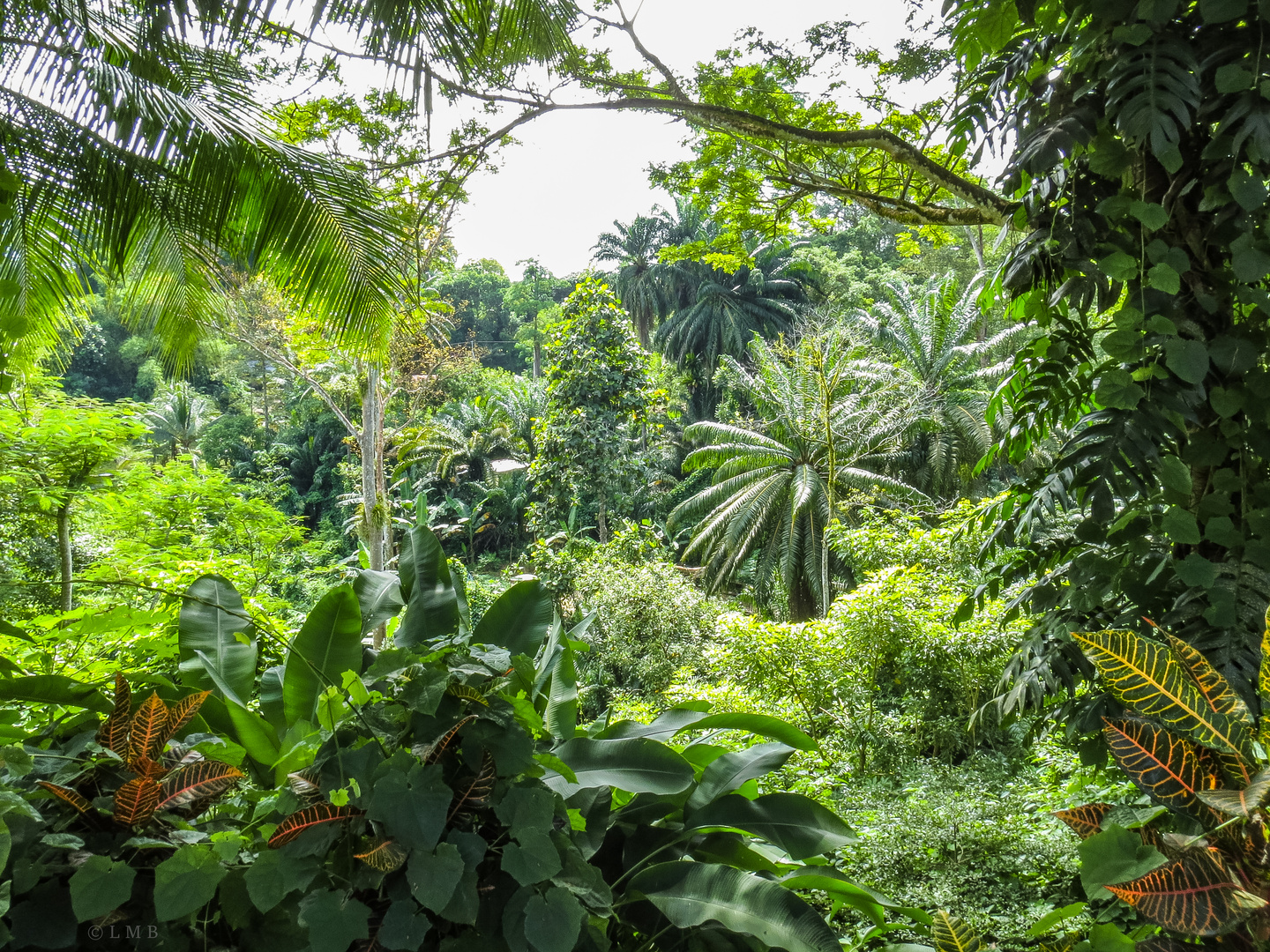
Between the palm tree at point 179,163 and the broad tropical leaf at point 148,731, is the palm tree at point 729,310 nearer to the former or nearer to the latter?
the palm tree at point 179,163

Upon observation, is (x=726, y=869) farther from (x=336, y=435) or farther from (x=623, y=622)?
(x=336, y=435)

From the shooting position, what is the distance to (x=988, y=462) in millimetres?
1724

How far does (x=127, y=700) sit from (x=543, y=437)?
41.7 feet

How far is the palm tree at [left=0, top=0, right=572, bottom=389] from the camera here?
330 cm

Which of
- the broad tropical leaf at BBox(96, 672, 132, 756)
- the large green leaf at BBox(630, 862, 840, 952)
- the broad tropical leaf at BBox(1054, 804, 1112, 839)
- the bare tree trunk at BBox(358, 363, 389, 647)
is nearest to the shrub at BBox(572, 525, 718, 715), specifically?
the bare tree trunk at BBox(358, 363, 389, 647)

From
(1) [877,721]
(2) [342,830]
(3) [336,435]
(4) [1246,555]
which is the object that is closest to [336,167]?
(2) [342,830]

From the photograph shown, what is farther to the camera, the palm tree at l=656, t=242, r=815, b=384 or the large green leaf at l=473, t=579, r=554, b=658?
the palm tree at l=656, t=242, r=815, b=384

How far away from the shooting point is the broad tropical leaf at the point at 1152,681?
0.68 m

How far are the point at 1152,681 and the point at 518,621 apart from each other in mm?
924

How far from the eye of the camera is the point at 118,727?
95cm

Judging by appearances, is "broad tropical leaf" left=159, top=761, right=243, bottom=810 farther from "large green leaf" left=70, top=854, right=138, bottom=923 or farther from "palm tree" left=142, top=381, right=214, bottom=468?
"palm tree" left=142, top=381, right=214, bottom=468

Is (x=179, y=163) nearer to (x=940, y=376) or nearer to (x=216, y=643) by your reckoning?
(x=216, y=643)

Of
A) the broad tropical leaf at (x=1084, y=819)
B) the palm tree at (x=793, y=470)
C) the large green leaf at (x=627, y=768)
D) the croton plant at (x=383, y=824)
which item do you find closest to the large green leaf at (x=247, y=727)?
the croton plant at (x=383, y=824)

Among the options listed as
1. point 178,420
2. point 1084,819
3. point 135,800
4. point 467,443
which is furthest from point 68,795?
point 178,420
